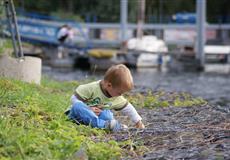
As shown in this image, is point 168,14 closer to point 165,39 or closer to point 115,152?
point 165,39

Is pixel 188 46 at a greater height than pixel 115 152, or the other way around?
pixel 115 152

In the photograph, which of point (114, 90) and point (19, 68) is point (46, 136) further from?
Answer: point (19, 68)

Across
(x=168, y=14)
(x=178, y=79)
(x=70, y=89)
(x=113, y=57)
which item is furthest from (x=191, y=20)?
(x=70, y=89)

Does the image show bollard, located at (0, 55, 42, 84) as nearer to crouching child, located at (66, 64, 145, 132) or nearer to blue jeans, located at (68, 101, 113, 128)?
crouching child, located at (66, 64, 145, 132)

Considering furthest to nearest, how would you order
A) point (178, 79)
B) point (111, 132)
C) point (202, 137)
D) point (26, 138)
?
point (178, 79), point (111, 132), point (202, 137), point (26, 138)

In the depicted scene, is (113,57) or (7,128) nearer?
(7,128)

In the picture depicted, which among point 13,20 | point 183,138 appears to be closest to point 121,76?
point 183,138

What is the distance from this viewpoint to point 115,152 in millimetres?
6203

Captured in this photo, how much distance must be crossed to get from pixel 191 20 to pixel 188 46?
22.7ft

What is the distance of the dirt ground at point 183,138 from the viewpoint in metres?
6.11

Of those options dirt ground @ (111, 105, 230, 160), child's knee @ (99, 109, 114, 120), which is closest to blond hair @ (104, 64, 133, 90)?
child's knee @ (99, 109, 114, 120)

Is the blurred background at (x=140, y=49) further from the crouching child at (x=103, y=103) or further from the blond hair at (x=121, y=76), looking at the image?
the blond hair at (x=121, y=76)

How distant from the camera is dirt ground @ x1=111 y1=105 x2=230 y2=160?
611 cm

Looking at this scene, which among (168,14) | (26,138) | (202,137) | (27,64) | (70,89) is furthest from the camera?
(168,14)
